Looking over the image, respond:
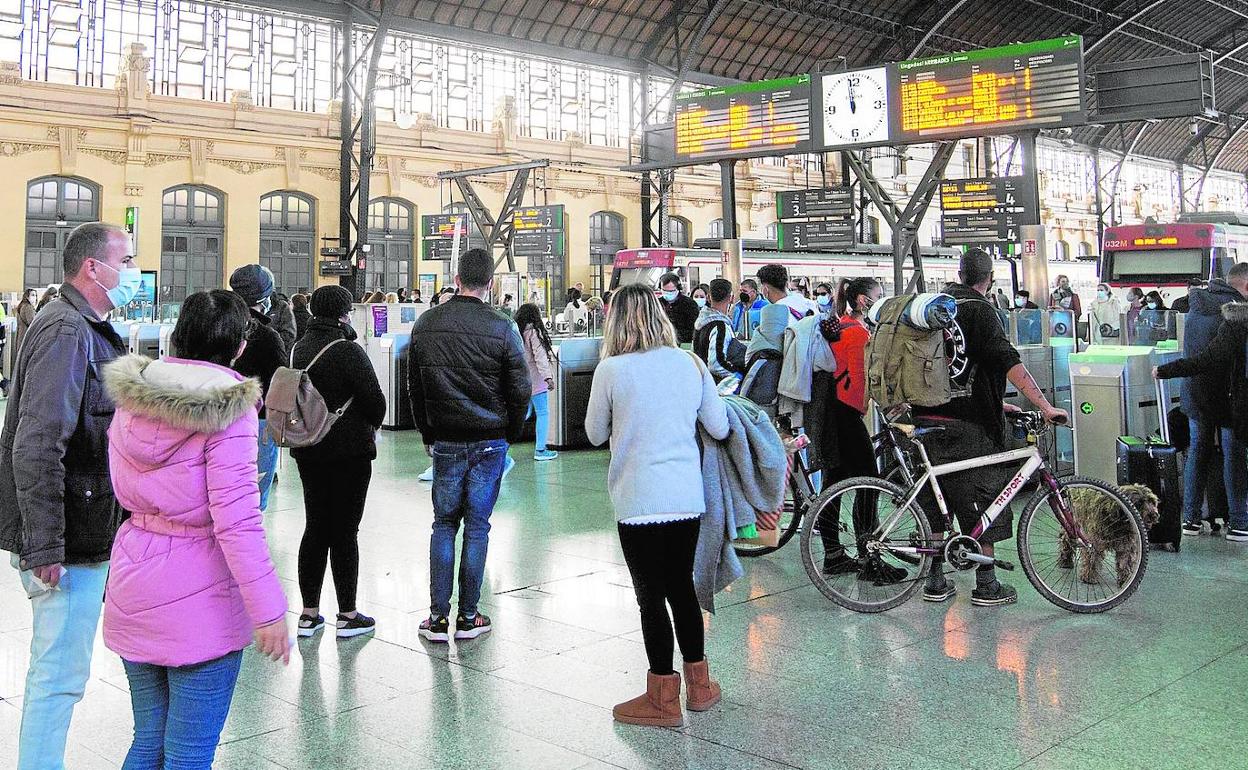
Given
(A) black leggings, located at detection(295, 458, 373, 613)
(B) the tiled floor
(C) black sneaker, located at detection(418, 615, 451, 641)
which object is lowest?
(B) the tiled floor

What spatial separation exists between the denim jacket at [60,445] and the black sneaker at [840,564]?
11.7 feet

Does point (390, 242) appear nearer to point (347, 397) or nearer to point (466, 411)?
point (347, 397)

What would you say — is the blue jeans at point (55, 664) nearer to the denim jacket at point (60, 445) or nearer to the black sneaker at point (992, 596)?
the denim jacket at point (60, 445)

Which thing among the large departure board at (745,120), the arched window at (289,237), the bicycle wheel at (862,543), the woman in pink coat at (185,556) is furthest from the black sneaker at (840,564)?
the arched window at (289,237)

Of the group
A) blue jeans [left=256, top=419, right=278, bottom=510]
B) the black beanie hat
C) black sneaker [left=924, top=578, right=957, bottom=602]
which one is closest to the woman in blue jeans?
blue jeans [left=256, top=419, right=278, bottom=510]

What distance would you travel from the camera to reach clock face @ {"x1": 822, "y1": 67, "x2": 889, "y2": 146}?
14.1 meters

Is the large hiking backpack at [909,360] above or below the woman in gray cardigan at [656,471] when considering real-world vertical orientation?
above

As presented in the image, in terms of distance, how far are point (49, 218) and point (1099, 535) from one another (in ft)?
82.8

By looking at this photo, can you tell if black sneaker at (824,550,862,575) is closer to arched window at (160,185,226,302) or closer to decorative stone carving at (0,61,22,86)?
Answer: arched window at (160,185,226,302)

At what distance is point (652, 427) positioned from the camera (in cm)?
372

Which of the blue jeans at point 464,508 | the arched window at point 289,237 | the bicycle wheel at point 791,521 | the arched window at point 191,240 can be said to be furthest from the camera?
the arched window at point 289,237

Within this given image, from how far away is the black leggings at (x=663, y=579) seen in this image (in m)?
3.72

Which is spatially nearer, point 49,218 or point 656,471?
point 656,471

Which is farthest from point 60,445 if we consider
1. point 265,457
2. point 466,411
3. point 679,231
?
point 679,231
